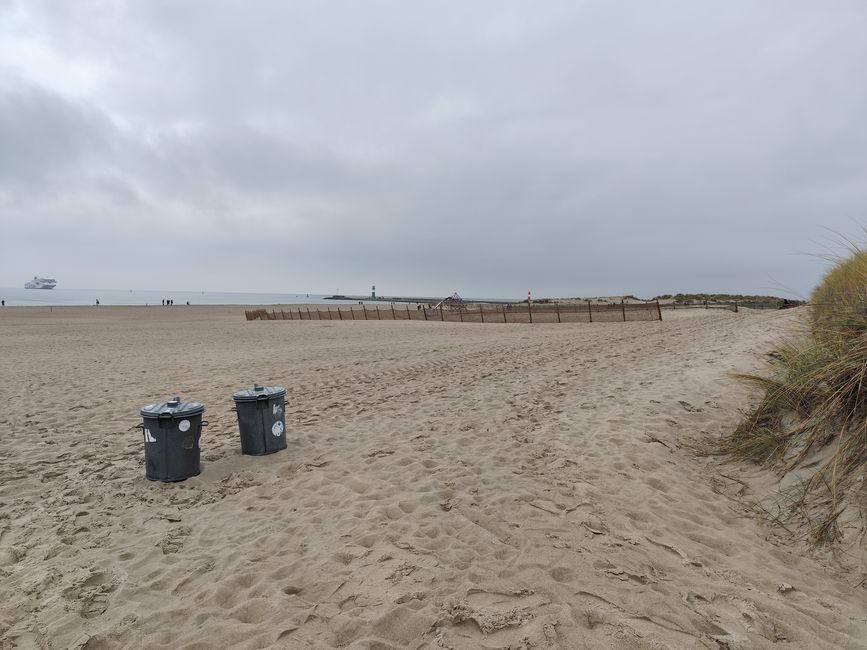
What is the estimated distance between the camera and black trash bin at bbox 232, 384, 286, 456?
5.34 m

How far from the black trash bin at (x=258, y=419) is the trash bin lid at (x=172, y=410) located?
65cm

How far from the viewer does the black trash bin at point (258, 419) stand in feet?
17.5

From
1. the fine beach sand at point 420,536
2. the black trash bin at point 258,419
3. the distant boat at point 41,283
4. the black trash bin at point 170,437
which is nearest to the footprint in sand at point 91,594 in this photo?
the fine beach sand at point 420,536

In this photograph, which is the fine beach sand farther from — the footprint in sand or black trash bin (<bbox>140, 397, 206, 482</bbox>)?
black trash bin (<bbox>140, 397, 206, 482</bbox>)

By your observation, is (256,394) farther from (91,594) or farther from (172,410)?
(91,594)

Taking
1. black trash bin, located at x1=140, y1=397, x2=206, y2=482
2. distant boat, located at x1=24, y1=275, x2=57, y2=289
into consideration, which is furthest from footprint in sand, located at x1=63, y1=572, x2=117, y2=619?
distant boat, located at x1=24, y1=275, x2=57, y2=289

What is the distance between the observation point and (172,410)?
4578 millimetres

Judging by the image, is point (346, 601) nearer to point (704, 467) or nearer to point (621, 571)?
point (621, 571)

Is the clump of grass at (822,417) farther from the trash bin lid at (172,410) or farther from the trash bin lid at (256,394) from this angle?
the trash bin lid at (172,410)

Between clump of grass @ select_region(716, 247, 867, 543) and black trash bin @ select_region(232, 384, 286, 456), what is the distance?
4.97m

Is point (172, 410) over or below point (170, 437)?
over

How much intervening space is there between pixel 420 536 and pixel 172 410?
2.79 meters

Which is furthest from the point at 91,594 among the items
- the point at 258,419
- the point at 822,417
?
the point at 822,417

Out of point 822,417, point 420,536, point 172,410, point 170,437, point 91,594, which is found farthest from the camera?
Result: point 170,437
